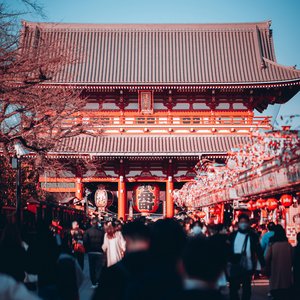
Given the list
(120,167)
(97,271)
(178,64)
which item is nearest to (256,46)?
(178,64)

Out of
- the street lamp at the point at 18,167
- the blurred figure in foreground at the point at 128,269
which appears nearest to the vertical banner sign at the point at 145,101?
the street lamp at the point at 18,167

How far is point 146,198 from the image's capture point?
29.3 metres

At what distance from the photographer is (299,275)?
28.5 feet

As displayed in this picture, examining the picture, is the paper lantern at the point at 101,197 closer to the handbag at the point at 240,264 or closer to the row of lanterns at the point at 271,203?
the row of lanterns at the point at 271,203

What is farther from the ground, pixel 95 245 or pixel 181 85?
pixel 181 85

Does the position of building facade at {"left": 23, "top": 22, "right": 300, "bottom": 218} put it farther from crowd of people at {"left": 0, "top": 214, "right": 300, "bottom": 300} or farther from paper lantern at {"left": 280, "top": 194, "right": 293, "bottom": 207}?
crowd of people at {"left": 0, "top": 214, "right": 300, "bottom": 300}

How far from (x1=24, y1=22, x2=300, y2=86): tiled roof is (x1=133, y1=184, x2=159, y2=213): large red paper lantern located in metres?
5.62

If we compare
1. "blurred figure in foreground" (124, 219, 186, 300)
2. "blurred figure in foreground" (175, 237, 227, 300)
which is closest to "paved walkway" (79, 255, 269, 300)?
"blurred figure in foreground" (124, 219, 186, 300)

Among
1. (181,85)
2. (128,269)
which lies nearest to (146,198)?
(181,85)

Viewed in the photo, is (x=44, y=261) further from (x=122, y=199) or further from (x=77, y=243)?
(x=122, y=199)

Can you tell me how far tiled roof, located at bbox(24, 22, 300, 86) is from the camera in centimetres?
3030

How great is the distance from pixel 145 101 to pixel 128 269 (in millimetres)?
26049

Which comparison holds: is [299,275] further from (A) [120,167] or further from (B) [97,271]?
(A) [120,167]

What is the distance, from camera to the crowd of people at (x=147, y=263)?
11.4 ft
